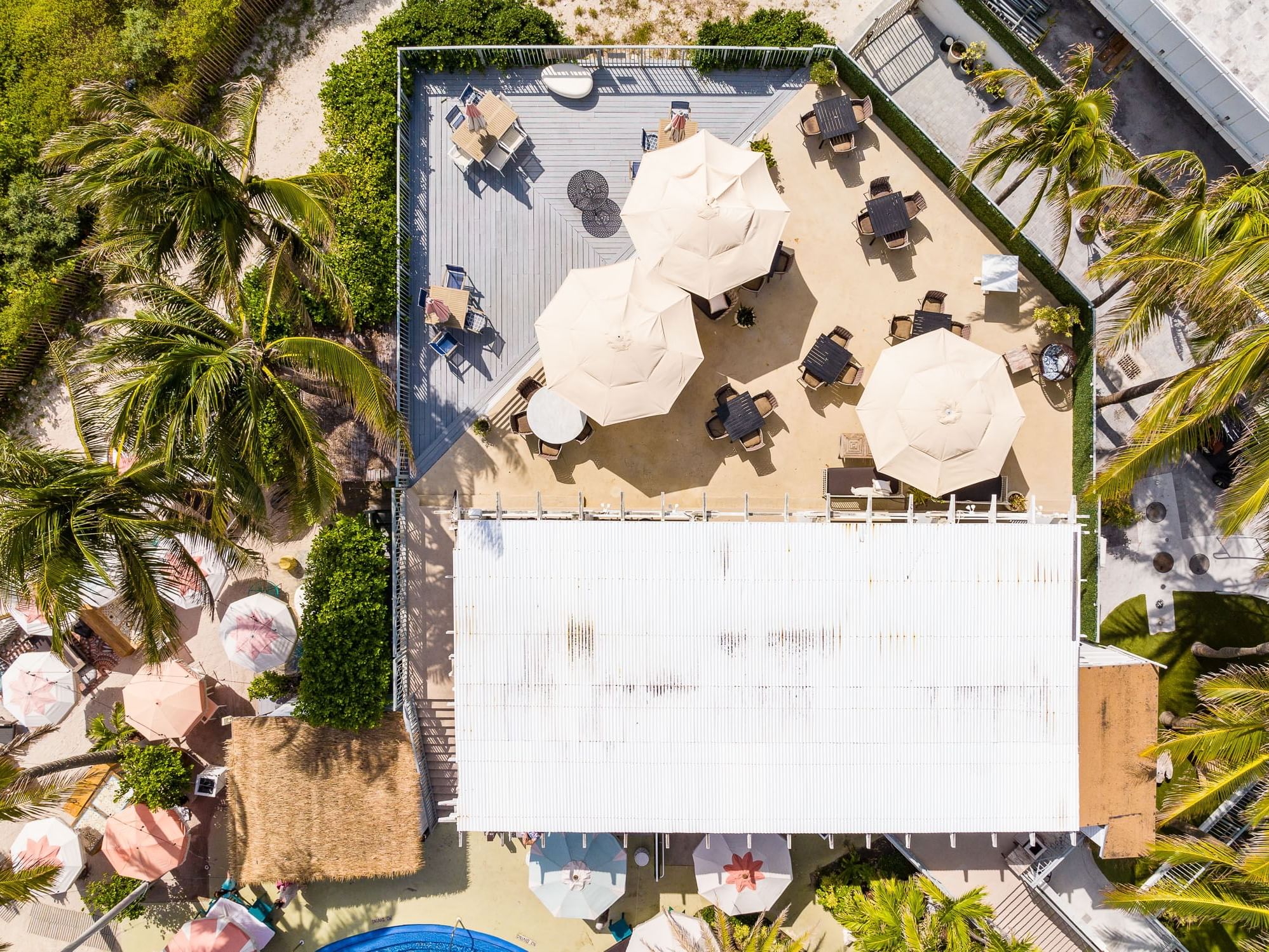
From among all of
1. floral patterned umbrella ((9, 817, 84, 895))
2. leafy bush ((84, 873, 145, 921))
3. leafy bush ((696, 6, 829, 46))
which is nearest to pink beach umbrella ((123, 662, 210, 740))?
floral patterned umbrella ((9, 817, 84, 895))

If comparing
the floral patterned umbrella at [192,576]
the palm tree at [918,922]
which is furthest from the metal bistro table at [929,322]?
the floral patterned umbrella at [192,576]

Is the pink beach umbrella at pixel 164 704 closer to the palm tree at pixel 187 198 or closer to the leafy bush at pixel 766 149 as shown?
the palm tree at pixel 187 198

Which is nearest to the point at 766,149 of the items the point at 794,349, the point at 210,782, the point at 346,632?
the point at 794,349

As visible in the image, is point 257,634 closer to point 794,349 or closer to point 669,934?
point 669,934

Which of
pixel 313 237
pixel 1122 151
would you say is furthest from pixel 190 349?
pixel 1122 151

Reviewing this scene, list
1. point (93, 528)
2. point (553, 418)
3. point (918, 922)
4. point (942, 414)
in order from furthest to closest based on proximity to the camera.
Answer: point (553, 418), point (942, 414), point (918, 922), point (93, 528)

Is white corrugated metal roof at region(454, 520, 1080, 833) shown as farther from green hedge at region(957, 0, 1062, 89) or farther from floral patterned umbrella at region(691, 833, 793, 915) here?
green hedge at region(957, 0, 1062, 89)
